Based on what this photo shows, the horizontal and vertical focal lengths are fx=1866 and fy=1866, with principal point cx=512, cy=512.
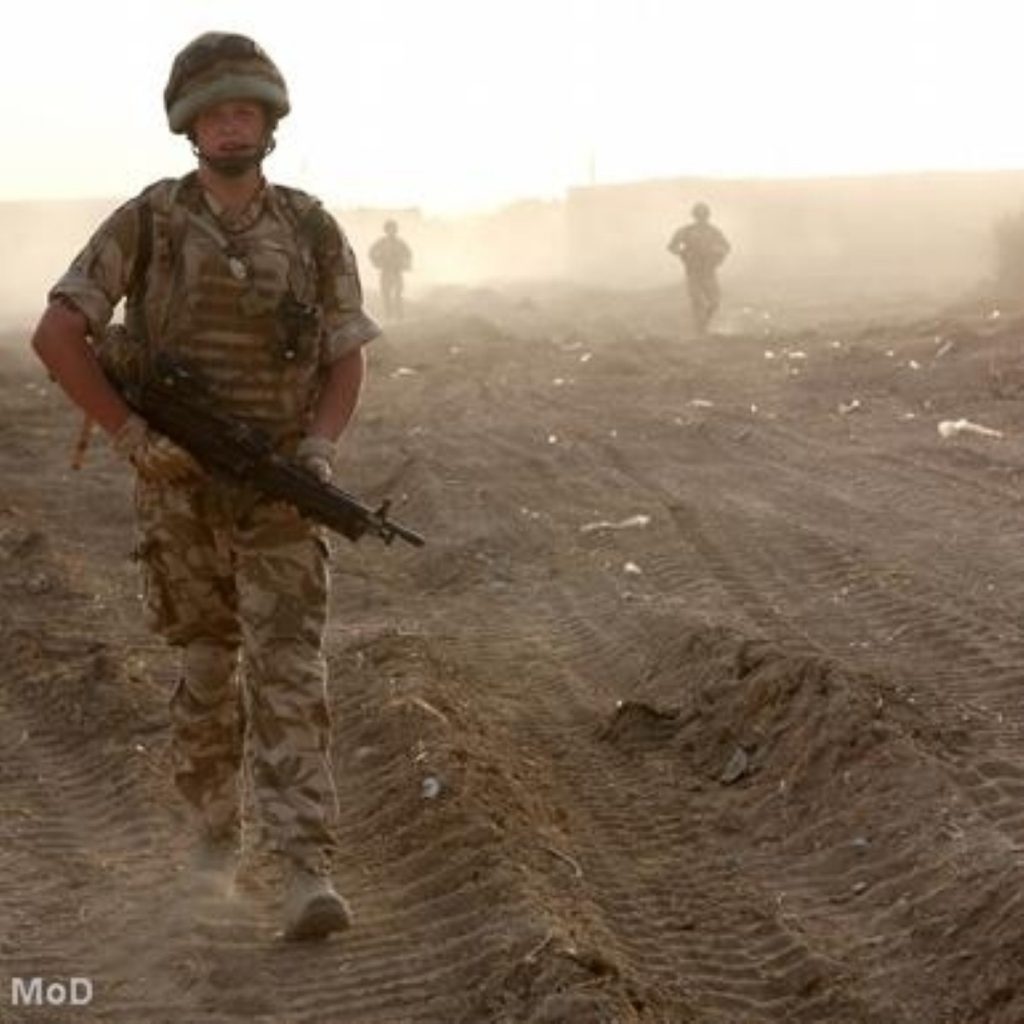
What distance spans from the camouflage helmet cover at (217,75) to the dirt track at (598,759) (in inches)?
75.9

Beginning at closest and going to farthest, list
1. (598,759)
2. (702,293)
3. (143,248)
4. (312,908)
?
1. (312,908)
2. (143,248)
3. (598,759)
4. (702,293)

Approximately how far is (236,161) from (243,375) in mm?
507

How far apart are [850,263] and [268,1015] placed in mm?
51913

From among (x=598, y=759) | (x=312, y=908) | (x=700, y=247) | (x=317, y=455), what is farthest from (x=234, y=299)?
(x=700, y=247)

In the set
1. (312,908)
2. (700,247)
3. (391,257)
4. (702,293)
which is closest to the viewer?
(312,908)

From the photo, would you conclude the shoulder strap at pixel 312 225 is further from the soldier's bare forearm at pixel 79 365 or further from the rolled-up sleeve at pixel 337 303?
the soldier's bare forearm at pixel 79 365

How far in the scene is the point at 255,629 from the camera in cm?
440

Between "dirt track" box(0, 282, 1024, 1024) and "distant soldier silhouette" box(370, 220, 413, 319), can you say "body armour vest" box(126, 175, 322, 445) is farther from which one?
"distant soldier silhouette" box(370, 220, 413, 319)

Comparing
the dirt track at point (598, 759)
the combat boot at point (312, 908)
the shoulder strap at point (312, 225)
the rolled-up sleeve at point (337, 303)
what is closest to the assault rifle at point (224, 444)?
the rolled-up sleeve at point (337, 303)

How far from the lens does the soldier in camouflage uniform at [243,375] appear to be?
432 centimetres

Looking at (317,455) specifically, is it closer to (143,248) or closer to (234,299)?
(234,299)

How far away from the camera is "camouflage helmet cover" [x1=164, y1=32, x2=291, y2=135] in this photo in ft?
14.0

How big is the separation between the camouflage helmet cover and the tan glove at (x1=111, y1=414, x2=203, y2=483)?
729 mm

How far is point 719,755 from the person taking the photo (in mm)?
5848
